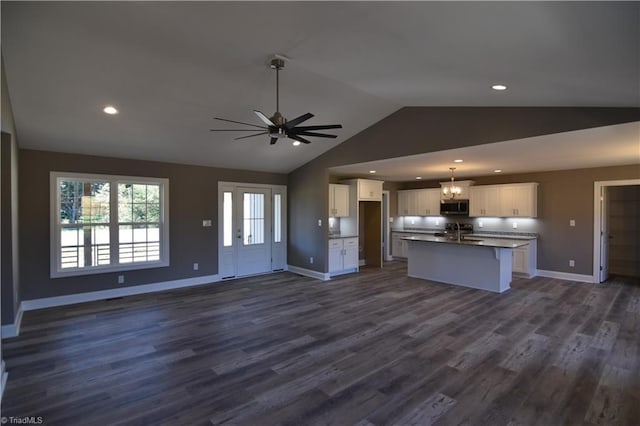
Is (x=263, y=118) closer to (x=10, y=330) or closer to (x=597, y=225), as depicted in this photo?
(x=10, y=330)

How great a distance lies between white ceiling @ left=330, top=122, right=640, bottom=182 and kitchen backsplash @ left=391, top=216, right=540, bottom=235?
1219 millimetres

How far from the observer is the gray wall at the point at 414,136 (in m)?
3.83

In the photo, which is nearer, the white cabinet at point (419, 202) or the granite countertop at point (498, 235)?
the granite countertop at point (498, 235)

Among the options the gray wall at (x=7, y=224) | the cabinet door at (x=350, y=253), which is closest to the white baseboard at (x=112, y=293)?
the gray wall at (x=7, y=224)

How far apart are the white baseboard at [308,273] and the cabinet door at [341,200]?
4.74 ft

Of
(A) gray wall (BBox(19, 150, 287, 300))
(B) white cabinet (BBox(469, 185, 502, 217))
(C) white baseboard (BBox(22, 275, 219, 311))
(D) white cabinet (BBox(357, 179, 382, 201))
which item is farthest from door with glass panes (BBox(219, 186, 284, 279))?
(B) white cabinet (BBox(469, 185, 502, 217))

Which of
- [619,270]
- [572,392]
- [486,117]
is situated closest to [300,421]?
[572,392]

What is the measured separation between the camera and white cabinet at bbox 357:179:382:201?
8.00 meters

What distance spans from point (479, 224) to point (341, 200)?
3.71 m

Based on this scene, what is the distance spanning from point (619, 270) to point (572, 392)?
6849mm

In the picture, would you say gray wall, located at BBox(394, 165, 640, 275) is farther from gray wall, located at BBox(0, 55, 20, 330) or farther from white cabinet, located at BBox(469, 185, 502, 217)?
gray wall, located at BBox(0, 55, 20, 330)

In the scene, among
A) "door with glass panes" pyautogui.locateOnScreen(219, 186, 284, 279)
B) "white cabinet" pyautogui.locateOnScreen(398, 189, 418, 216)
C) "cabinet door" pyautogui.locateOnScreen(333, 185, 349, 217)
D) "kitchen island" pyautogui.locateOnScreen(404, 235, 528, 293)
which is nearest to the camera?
"kitchen island" pyautogui.locateOnScreen(404, 235, 528, 293)

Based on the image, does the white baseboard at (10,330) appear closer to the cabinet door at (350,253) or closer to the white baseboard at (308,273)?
the white baseboard at (308,273)

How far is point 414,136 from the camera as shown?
5367 mm
